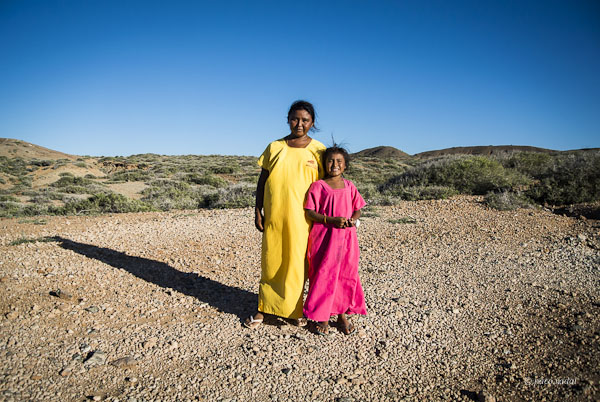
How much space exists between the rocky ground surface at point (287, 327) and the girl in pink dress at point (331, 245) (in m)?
0.28

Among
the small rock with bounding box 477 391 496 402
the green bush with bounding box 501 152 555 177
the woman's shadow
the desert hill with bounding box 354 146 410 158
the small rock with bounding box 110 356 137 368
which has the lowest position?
the small rock with bounding box 110 356 137 368

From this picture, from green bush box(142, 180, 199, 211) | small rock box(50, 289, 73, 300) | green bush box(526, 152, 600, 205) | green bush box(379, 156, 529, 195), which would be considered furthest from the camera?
green bush box(142, 180, 199, 211)

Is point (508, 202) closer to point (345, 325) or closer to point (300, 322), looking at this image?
point (345, 325)

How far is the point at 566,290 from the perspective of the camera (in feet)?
13.2

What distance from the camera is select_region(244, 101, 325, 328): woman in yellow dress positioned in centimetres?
298

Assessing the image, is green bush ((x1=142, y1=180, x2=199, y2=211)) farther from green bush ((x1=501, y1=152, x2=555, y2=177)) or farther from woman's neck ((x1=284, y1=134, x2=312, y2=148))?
green bush ((x1=501, y1=152, x2=555, y2=177))

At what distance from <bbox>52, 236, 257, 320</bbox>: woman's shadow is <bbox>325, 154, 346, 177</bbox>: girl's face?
160 centimetres

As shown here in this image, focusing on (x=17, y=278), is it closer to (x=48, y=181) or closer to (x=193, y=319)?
(x=193, y=319)

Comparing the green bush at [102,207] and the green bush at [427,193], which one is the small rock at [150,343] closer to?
→ the green bush at [102,207]

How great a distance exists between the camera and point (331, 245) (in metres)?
2.99

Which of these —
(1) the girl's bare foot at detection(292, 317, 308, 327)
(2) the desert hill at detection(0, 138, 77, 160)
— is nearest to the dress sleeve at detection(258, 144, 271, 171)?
(1) the girl's bare foot at detection(292, 317, 308, 327)

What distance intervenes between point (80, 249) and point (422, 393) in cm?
518

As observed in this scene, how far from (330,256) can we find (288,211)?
50 cm

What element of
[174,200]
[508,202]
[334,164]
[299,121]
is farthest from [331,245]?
[174,200]
